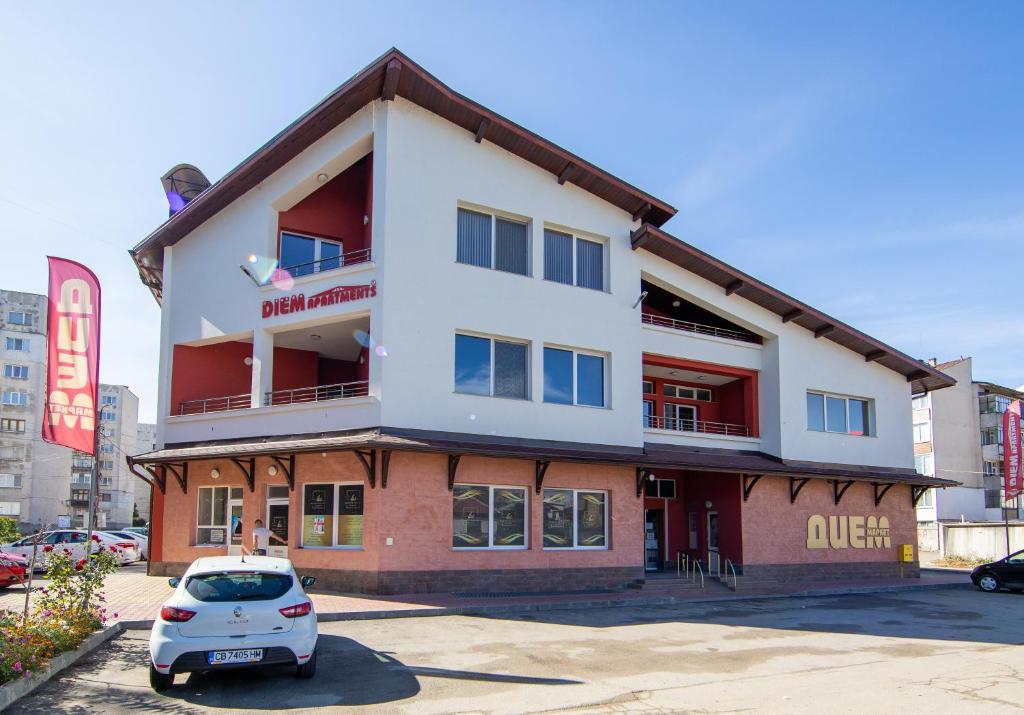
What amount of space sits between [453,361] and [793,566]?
1283cm

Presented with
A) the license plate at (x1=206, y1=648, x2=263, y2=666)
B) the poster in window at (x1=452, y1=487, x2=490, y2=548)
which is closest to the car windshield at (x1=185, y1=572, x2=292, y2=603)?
the license plate at (x1=206, y1=648, x2=263, y2=666)

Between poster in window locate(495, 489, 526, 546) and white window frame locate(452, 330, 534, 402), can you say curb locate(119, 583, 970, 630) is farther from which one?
white window frame locate(452, 330, 534, 402)

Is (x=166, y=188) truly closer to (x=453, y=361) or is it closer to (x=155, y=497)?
(x=155, y=497)

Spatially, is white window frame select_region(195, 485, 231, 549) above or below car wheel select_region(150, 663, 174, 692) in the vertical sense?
above

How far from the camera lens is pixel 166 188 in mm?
26875

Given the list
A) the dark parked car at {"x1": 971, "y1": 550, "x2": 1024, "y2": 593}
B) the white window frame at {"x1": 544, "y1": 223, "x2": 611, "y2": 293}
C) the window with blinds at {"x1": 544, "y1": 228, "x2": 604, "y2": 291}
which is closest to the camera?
the window with blinds at {"x1": 544, "y1": 228, "x2": 604, "y2": 291}

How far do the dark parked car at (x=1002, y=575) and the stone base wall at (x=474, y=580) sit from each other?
11184mm

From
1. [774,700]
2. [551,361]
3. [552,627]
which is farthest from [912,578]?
[774,700]

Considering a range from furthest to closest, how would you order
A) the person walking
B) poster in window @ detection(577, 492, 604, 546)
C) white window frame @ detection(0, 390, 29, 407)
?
white window frame @ detection(0, 390, 29, 407), poster in window @ detection(577, 492, 604, 546), the person walking

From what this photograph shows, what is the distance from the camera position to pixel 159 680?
9258 millimetres

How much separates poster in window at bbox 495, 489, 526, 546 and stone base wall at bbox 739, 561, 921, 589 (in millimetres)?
7045

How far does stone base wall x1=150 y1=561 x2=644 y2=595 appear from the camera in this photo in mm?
18062

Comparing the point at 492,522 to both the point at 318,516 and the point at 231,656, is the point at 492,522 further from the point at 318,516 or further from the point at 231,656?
the point at 231,656

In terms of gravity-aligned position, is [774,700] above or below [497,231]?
below
